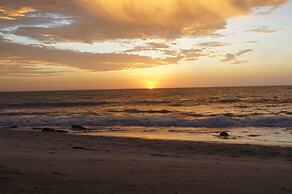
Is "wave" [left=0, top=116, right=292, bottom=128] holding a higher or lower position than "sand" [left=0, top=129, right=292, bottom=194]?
lower

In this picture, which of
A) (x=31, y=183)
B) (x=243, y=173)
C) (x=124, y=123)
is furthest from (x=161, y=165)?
(x=124, y=123)

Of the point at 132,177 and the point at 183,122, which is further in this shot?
the point at 183,122

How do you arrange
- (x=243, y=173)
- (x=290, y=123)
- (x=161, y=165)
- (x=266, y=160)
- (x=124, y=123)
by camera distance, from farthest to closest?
(x=124, y=123) → (x=290, y=123) → (x=266, y=160) → (x=161, y=165) → (x=243, y=173)

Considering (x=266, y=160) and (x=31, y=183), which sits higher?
(x=31, y=183)

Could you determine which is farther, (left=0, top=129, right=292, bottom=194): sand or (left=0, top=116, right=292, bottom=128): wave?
(left=0, top=116, right=292, bottom=128): wave

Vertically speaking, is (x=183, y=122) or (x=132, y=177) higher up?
(x=132, y=177)

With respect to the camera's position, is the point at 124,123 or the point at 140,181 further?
the point at 124,123

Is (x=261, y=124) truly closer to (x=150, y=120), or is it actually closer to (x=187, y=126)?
(x=187, y=126)

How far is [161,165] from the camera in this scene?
9.05m

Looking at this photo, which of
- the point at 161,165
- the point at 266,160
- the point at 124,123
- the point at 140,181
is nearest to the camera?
the point at 140,181

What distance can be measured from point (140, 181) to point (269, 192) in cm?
235

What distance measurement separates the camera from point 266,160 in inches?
456

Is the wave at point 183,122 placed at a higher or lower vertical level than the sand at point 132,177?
lower

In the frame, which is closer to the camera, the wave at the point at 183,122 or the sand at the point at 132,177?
the sand at the point at 132,177
